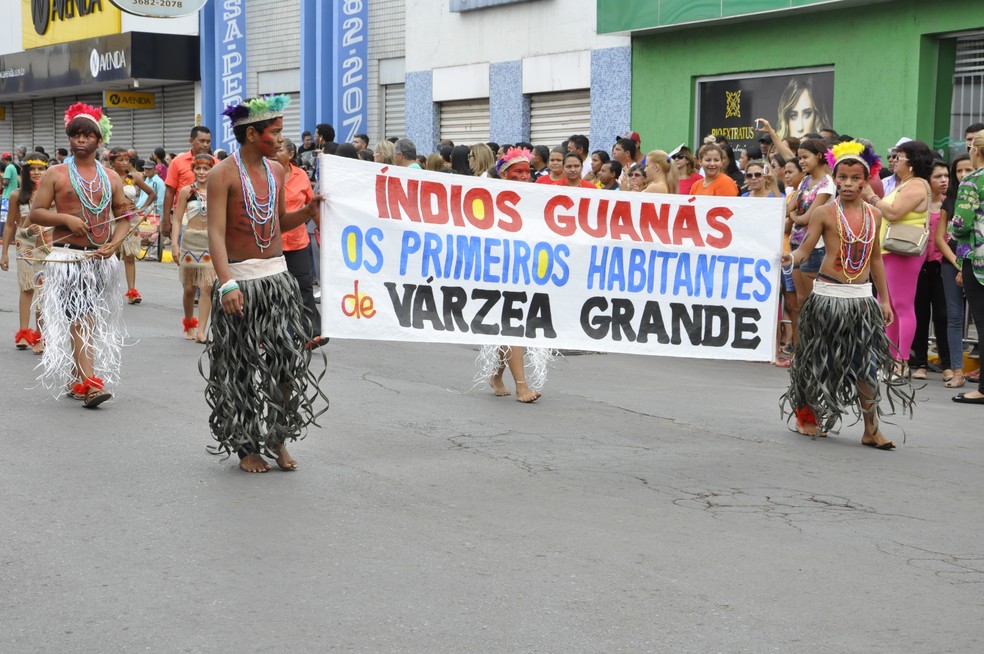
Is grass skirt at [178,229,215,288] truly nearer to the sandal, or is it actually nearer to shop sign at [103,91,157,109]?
the sandal

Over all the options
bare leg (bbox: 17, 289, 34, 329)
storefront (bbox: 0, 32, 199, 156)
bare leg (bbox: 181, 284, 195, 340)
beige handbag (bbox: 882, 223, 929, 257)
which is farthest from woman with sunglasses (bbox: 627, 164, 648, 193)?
storefront (bbox: 0, 32, 199, 156)

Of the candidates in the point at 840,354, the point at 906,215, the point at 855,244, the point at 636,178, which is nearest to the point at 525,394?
the point at 840,354

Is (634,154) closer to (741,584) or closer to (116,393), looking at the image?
(116,393)

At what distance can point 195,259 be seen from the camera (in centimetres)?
1276

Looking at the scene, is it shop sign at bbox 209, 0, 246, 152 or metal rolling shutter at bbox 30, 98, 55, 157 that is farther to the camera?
metal rolling shutter at bbox 30, 98, 55, 157

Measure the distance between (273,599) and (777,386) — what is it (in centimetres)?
672

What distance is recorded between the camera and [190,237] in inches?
500

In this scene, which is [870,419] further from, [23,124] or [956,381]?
[23,124]

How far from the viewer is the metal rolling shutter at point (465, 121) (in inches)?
917

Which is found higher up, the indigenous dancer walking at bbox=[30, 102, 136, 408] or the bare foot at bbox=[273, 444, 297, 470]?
the indigenous dancer walking at bbox=[30, 102, 136, 408]

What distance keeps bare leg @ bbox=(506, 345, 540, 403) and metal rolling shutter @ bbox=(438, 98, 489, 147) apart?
13.9 m

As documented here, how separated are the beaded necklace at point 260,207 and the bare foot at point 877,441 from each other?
A: 3785 mm

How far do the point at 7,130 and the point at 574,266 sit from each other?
125ft

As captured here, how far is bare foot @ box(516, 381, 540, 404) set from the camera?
9.53 m
